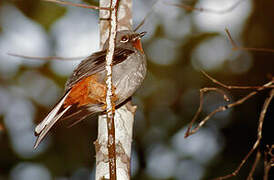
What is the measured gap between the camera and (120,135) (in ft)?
12.4

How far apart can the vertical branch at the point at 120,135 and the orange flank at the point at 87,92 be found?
22 centimetres

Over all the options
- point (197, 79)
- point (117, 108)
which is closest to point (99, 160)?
point (117, 108)

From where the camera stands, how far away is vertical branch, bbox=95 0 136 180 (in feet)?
11.7

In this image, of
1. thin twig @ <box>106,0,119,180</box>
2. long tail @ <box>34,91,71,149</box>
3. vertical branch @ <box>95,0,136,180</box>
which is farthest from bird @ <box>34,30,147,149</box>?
thin twig @ <box>106,0,119,180</box>

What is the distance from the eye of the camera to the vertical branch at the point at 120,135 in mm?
3557

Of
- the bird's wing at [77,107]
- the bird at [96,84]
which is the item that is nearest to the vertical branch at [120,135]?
the bird at [96,84]

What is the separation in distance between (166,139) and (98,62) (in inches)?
130

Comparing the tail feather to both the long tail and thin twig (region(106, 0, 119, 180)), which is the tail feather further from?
thin twig (region(106, 0, 119, 180))

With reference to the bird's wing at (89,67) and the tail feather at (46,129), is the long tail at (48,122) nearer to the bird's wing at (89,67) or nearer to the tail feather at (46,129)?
the tail feather at (46,129)

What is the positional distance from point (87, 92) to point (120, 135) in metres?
0.59

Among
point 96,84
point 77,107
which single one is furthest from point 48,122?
point 96,84

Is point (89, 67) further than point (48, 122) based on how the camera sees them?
Yes

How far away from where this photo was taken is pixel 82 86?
404 cm

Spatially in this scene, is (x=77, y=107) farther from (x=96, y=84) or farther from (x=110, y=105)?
(x=110, y=105)
